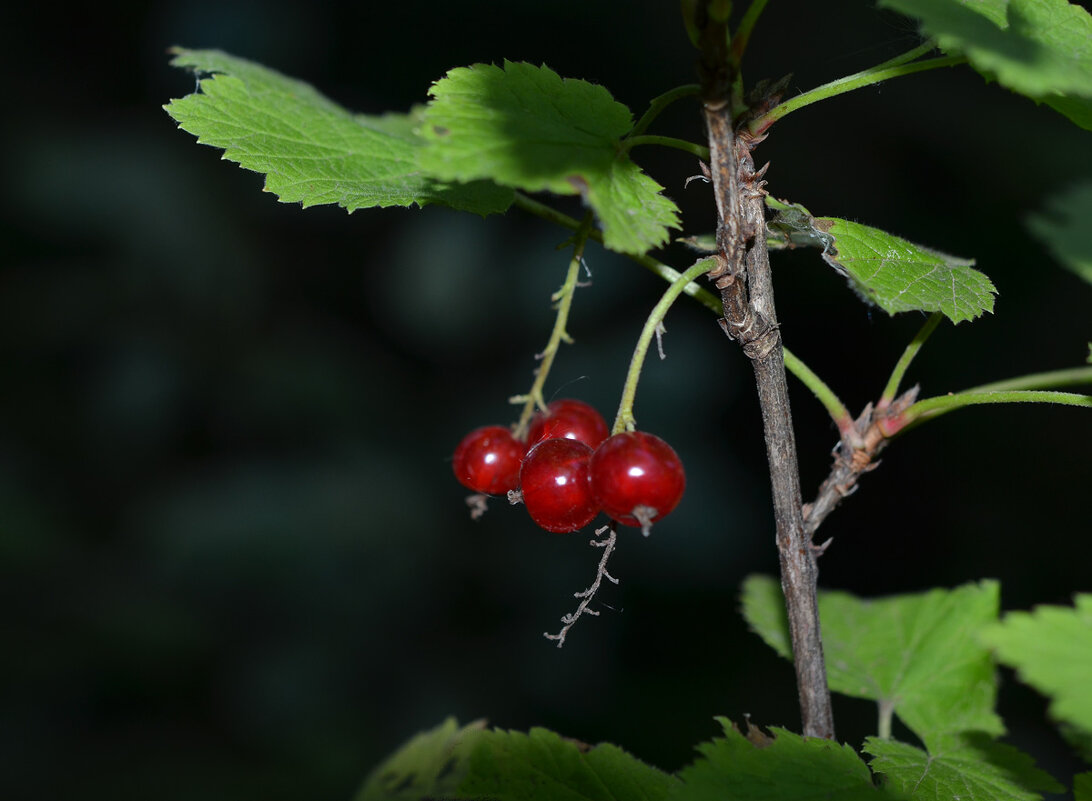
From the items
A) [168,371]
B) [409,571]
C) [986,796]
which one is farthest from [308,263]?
[986,796]

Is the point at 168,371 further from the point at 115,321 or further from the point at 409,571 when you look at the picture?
the point at 409,571

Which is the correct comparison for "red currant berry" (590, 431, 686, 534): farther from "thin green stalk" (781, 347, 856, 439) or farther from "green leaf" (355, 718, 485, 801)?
"green leaf" (355, 718, 485, 801)

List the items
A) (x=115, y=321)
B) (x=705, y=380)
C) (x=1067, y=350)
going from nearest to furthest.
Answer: (x=115, y=321)
(x=705, y=380)
(x=1067, y=350)

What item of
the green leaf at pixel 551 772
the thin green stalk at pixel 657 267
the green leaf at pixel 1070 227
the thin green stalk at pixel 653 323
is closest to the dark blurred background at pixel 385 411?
the green leaf at pixel 551 772

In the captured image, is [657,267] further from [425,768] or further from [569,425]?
Answer: [425,768]

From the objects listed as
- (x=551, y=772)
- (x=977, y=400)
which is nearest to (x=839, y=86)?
(x=977, y=400)

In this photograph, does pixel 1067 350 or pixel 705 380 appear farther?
pixel 1067 350

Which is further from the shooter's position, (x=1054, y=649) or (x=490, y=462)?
(x=490, y=462)

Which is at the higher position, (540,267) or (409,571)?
(540,267)
